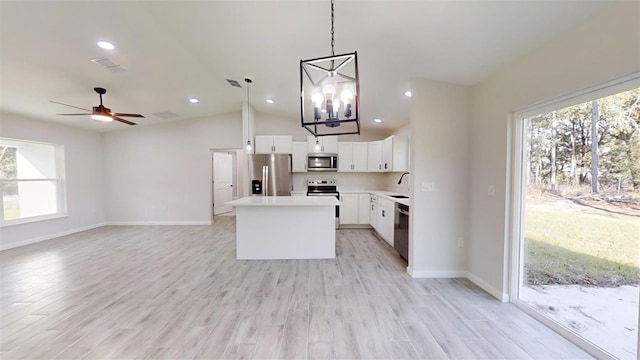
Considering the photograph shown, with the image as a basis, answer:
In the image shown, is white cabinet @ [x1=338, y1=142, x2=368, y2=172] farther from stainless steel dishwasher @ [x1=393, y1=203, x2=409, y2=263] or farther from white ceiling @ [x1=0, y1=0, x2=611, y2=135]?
stainless steel dishwasher @ [x1=393, y1=203, x2=409, y2=263]

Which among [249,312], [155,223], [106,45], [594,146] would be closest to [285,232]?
[249,312]

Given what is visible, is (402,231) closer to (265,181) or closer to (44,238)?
(265,181)

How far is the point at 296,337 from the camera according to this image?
2.05 m

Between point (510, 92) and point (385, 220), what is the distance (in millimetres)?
2934

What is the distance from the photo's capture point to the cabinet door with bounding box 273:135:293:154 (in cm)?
612

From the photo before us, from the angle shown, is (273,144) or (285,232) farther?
(273,144)

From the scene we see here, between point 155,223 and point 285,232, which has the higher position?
point 285,232

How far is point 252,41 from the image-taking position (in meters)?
2.94


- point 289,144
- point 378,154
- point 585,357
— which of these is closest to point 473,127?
point 585,357

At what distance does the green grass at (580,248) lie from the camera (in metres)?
1.70

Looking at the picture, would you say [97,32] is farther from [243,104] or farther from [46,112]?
[46,112]

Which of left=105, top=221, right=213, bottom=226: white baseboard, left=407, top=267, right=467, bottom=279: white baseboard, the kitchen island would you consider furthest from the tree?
left=105, top=221, right=213, bottom=226: white baseboard

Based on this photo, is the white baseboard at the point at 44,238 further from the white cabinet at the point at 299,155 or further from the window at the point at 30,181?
the white cabinet at the point at 299,155

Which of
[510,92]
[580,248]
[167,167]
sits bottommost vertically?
[580,248]
